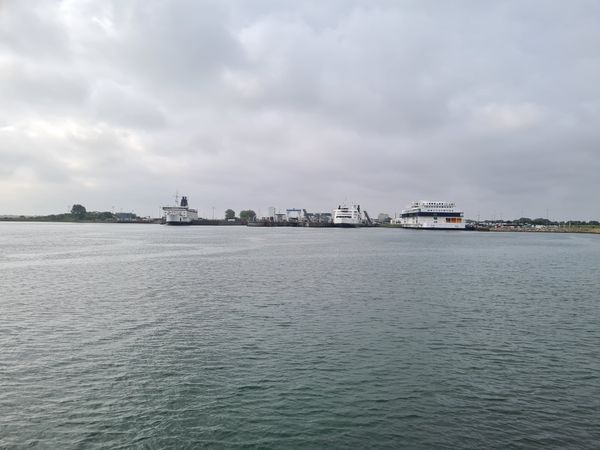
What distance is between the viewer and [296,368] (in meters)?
17.9

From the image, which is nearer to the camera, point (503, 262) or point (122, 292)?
point (122, 292)

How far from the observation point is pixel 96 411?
44.9ft

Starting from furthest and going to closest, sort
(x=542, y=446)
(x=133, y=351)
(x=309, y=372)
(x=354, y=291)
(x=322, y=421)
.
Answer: (x=354, y=291), (x=133, y=351), (x=309, y=372), (x=322, y=421), (x=542, y=446)

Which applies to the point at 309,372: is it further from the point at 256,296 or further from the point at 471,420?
the point at 256,296

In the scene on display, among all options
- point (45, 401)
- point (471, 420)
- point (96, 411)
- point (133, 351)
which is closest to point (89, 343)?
point (133, 351)

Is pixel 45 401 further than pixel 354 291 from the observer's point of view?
No

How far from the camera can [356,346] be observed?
825 inches

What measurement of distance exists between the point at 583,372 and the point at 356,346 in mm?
9661

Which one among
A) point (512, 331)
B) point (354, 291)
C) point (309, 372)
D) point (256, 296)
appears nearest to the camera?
point (309, 372)

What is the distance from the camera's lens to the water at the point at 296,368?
12.8 meters

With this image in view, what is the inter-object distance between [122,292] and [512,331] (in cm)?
2889

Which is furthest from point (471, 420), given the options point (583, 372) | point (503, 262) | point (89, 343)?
point (503, 262)

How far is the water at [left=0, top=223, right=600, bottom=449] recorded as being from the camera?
12789 mm

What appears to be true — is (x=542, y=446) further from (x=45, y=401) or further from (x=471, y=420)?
(x=45, y=401)
